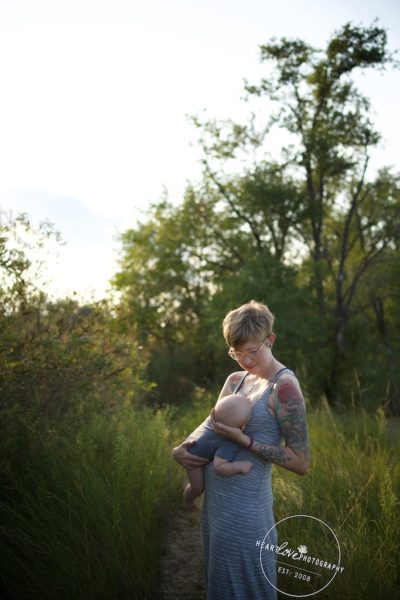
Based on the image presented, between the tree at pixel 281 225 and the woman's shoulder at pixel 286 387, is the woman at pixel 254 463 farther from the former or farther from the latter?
the tree at pixel 281 225

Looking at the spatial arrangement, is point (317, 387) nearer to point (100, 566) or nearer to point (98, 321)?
point (98, 321)

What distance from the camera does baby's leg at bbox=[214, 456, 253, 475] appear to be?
8.48ft

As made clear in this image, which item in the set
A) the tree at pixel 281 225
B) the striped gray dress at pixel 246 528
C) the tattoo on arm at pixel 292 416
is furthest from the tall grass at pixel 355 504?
the tree at pixel 281 225

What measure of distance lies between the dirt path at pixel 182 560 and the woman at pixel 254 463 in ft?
4.66

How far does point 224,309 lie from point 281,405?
1108 centimetres

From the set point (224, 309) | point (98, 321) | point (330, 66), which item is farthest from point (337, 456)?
point (330, 66)

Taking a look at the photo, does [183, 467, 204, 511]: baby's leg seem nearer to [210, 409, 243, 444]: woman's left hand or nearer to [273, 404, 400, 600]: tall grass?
[210, 409, 243, 444]: woman's left hand

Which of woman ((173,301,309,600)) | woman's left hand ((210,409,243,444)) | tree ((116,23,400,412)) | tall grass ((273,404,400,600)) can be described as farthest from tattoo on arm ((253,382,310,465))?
tree ((116,23,400,412))

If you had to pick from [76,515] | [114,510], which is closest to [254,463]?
[114,510]

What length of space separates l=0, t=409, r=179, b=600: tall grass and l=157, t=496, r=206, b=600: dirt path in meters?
0.18

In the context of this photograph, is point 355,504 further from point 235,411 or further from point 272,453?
point 235,411

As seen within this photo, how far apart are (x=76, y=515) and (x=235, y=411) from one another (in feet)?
6.68

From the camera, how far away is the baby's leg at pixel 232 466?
2586mm

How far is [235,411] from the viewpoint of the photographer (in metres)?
2.59
